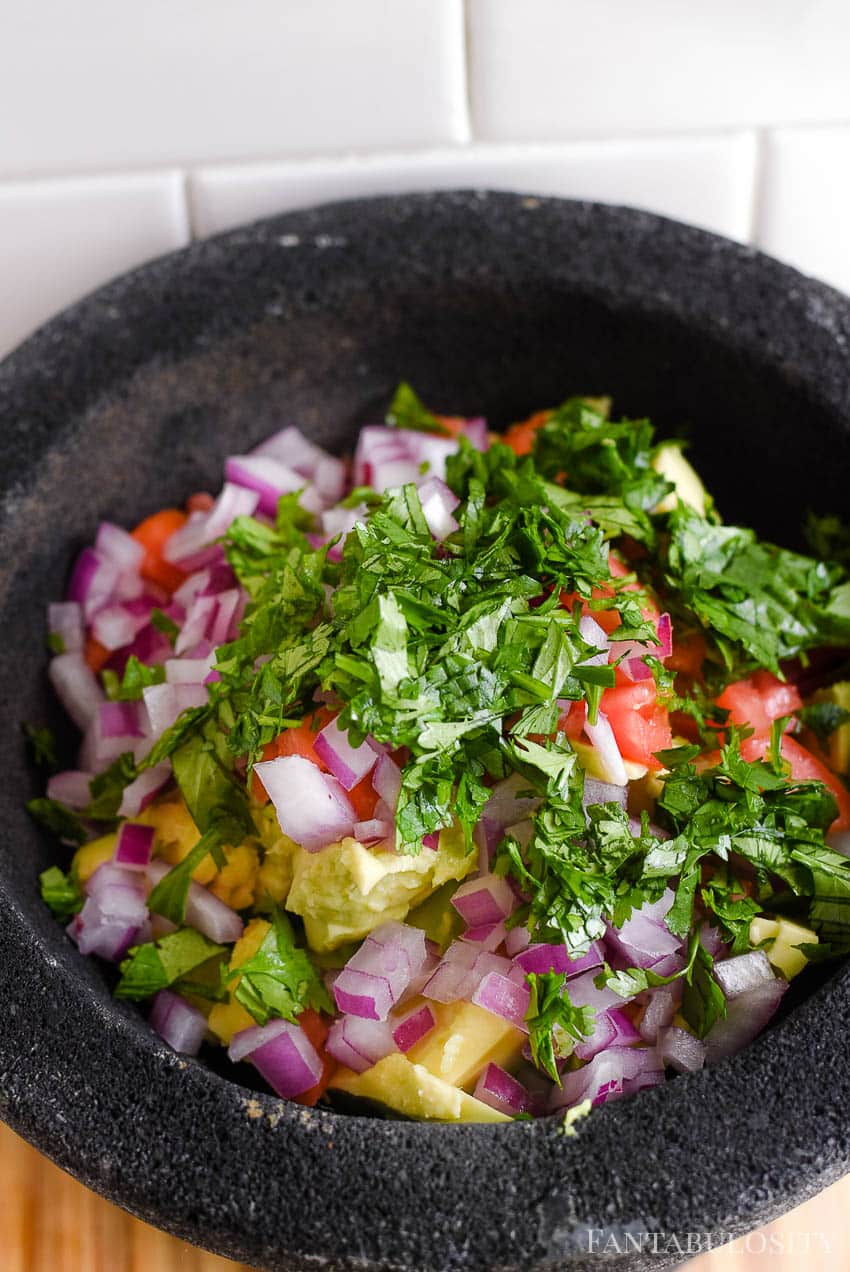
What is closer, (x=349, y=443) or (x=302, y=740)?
(x=302, y=740)

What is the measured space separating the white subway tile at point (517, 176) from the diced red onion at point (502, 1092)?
3.14 ft

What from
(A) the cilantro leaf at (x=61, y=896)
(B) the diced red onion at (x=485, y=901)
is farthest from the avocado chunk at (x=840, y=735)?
(A) the cilantro leaf at (x=61, y=896)

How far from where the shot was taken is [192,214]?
1398 mm

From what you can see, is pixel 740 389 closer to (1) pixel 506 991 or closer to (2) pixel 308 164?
(2) pixel 308 164

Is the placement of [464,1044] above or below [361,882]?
below

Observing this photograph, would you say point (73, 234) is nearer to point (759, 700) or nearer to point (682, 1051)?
point (759, 700)

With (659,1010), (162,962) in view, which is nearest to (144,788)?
(162,962)

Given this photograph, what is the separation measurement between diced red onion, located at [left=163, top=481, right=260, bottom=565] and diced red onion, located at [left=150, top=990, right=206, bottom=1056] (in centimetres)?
47

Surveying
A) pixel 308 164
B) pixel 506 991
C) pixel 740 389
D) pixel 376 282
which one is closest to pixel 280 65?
pixel 308 164

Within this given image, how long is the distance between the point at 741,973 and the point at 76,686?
0.72 m

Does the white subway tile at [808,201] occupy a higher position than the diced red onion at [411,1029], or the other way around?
the white subway tile at [808,201]

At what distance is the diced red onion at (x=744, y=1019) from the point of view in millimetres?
959

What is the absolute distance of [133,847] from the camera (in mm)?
1119

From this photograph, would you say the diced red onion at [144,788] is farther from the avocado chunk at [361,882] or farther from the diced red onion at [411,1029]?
the diced red onion at [411,1029]
